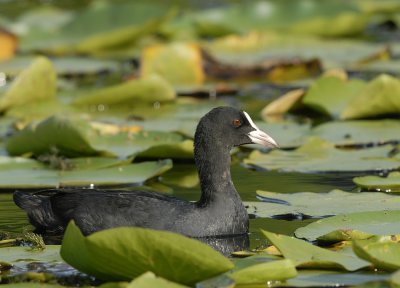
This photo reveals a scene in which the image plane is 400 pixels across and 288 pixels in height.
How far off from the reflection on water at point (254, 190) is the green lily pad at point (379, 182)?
0.83ft

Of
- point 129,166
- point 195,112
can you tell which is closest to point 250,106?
point 195,112

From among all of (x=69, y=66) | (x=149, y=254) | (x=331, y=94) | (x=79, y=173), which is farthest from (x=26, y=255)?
(x=69, y=66)

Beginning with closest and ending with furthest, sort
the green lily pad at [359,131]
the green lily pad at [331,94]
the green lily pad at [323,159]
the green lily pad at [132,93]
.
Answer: the green lily pad at [323,159] → the green lily pad at [359,131] → the green lily pad at [331,94] → the green lily pad at [132,93]

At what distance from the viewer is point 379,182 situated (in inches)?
277

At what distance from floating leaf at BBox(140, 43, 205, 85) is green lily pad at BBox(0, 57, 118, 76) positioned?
0.89 metres

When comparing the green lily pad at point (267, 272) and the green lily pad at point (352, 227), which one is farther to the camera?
the green lily pad at point (352, 227)

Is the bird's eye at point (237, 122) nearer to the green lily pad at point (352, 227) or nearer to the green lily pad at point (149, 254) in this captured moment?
the green lily pad at point (352, 227)

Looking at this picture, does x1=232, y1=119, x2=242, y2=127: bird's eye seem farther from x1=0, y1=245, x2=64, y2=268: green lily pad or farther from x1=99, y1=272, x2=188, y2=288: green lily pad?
x1=99, y1=272, x2=188, y2=288: green lily pad

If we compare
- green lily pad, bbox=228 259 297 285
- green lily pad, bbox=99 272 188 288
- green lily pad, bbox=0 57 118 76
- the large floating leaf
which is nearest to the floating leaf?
green lily pad, bbox=0 57 118 76

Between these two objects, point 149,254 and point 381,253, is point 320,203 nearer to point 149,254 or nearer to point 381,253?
point 381,253

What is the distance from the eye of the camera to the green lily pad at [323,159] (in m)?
7.67

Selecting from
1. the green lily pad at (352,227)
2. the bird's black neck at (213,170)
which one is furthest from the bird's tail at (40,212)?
the green lily pad at (352,227)

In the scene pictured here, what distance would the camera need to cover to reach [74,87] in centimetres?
1181

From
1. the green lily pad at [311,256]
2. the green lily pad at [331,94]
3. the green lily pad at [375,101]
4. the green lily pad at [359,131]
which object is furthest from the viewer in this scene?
the green lily pad at [331,94]
